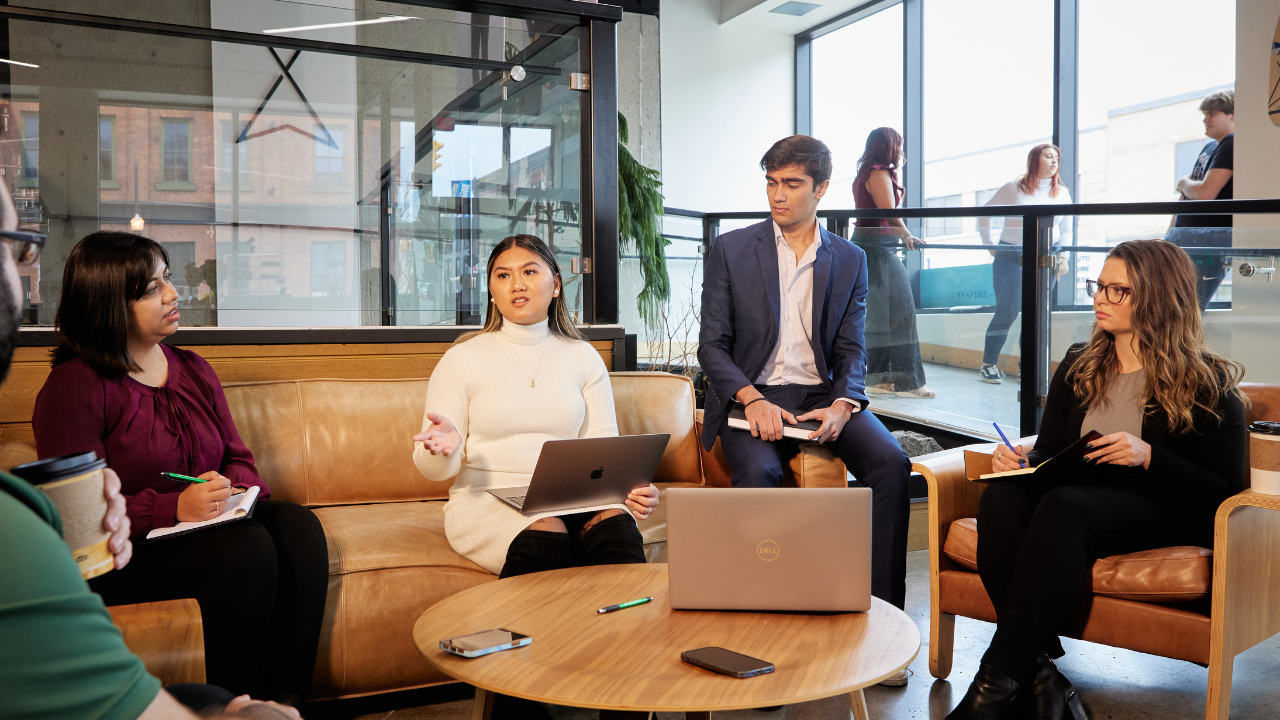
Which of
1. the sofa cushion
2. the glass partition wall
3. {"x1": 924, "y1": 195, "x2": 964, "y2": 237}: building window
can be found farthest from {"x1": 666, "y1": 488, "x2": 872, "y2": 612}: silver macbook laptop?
{"x1": 924, "y1": 195, "x2": 964, "y2": 237}: building window

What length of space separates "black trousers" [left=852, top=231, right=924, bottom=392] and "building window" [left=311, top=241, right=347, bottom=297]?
7.82ft

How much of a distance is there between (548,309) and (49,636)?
199 cm

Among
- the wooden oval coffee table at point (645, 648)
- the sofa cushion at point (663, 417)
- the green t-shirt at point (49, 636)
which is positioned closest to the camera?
the green t-shirt at point (49, 636)

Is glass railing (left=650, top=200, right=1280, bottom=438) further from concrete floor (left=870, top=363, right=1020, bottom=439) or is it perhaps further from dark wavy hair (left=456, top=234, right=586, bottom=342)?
dark wavy hair (left=456, top=234, right=586, bottom=342)

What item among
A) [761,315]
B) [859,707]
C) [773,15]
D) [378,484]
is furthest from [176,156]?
[773,15]

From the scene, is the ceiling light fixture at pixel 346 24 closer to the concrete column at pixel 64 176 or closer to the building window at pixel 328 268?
the concrete column at pixel 64 176

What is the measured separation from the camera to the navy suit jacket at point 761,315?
2.76 m

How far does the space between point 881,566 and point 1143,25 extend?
5413 millimetres

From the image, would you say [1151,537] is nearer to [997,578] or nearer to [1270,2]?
[997,578]

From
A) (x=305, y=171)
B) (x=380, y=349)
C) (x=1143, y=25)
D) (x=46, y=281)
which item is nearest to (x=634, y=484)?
(x=380, y=349)

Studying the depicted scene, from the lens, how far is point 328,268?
310 cm

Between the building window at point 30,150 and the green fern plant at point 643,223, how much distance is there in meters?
3.44

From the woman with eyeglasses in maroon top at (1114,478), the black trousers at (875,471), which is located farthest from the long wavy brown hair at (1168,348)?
the black trousers at (875,471)

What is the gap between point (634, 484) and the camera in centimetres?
216
